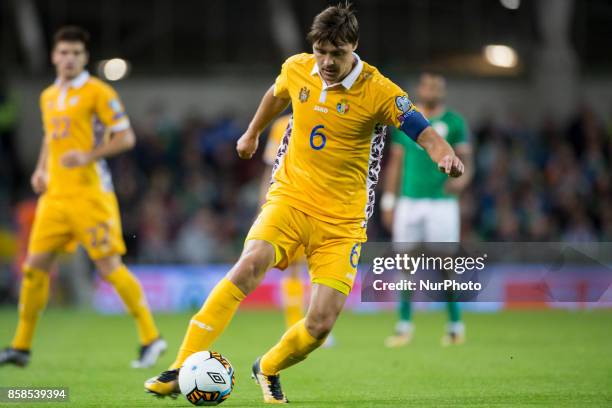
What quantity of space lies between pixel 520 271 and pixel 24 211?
7020mm

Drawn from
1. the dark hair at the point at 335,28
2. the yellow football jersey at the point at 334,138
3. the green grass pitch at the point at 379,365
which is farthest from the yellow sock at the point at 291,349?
the dark hair at the point at 335,28

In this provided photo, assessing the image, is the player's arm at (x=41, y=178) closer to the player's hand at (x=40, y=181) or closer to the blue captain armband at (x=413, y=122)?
the player's hand at (x=40, y=181)

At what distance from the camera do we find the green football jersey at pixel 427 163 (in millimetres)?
9688

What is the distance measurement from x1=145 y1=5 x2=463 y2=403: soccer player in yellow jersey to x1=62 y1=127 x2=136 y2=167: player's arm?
6.19ft

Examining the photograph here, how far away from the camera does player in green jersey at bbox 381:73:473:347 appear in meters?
9.62

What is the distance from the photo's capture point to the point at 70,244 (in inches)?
307

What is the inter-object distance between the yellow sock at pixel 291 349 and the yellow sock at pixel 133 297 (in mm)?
2228

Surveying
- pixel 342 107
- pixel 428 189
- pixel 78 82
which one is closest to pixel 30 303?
pixel 78 82

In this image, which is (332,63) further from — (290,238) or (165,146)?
(165,146)

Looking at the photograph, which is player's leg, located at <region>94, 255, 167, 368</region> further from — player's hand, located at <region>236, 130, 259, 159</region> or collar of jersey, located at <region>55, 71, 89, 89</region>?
player's hand, located at <region>236, 130, 259, 159</region>

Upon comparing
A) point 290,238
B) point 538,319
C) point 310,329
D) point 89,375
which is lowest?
point 538,319

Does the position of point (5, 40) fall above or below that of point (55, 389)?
above

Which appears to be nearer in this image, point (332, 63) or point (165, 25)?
point (332, 63)

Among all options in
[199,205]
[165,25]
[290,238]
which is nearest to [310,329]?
[290,238]
